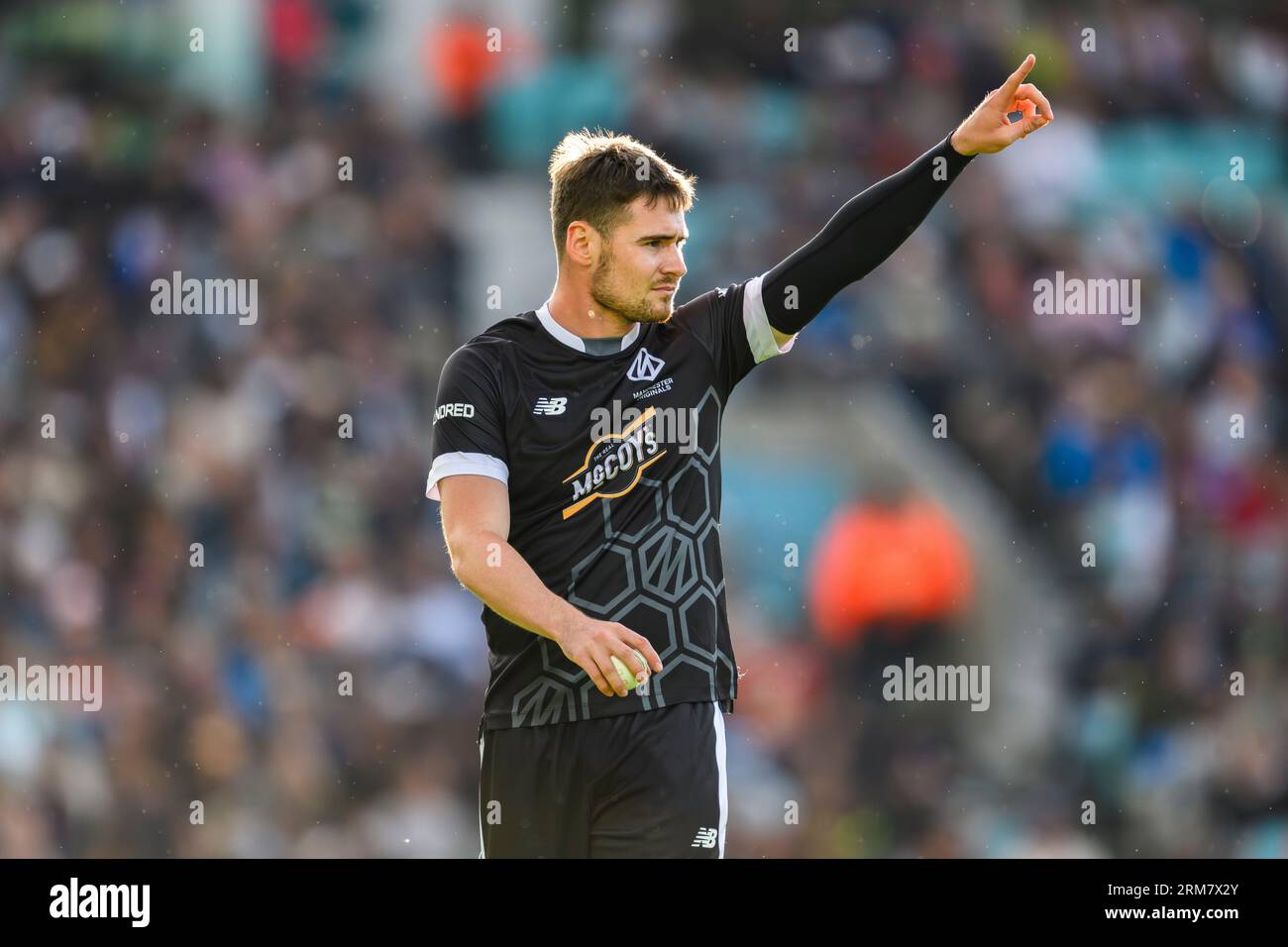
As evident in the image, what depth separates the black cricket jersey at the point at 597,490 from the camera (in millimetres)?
4660

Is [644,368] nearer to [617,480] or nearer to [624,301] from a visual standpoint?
[624,301]

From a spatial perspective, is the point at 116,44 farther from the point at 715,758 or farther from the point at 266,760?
the point at 715,758

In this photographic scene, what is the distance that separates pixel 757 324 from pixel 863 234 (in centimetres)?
38

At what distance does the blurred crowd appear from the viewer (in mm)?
9203

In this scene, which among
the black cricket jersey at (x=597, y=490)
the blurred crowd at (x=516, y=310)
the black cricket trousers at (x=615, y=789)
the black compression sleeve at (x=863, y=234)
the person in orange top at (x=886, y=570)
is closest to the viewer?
the black cricket trousers at (x=615, y=789)

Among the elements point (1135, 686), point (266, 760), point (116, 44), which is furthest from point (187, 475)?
point (1135, 686)

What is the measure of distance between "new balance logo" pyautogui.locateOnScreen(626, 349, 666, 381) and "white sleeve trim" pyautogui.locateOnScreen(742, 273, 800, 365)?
0.26 m

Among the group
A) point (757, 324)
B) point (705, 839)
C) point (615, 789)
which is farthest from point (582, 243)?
point (705, 839)

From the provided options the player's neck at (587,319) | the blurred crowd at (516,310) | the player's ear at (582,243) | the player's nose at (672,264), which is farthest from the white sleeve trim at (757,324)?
the blurred crowd at (516,310)

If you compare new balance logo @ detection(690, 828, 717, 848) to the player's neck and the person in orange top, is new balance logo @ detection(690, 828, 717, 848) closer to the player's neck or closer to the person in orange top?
the player's neck

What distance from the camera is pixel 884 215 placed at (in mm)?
4797

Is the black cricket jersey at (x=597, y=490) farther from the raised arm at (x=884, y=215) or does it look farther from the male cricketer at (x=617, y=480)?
the raised arm at (x=884, y=215)

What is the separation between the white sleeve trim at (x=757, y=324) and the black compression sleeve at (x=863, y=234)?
0.07 m
